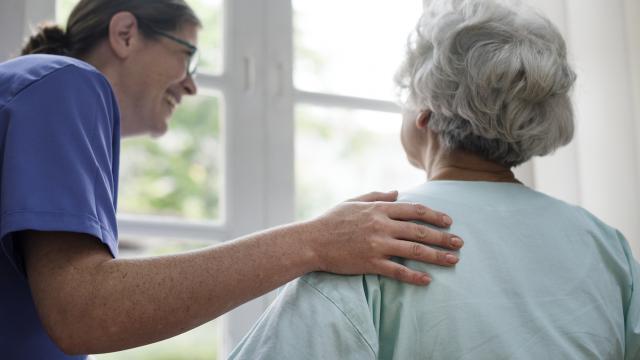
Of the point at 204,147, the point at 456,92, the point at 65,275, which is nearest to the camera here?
the point at 65,275

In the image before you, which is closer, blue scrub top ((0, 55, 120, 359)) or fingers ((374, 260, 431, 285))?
blue scrub top ((0, 55, 120, 359))

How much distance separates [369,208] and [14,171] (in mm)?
606

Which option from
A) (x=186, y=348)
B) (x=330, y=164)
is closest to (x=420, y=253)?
(x=330, y=164)

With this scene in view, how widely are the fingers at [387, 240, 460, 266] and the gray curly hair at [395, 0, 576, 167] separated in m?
0.29

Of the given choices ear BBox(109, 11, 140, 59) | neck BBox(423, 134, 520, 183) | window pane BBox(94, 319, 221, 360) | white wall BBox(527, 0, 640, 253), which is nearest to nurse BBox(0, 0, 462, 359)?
neck BBox(423, 134, 520, 183)

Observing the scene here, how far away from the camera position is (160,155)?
8.48m

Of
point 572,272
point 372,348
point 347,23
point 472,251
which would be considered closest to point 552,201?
point 572,272

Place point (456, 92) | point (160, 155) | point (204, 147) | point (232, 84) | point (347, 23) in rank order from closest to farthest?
1. point (456, 92)
2. point (232, 84)
3. point (347, 23)
4. point (204, 147)
5. point (160, 155)

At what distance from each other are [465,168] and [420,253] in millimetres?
292

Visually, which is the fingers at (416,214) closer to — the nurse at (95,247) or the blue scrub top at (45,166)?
the nurse at (95,247)

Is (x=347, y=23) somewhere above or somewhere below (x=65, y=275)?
above

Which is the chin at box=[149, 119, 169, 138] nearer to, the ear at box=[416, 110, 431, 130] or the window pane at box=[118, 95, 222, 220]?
the ear at box=[416, 110, 431, 130]

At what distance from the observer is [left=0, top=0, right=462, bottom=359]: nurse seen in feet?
3.81

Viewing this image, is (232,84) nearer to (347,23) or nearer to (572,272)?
(347,23)
